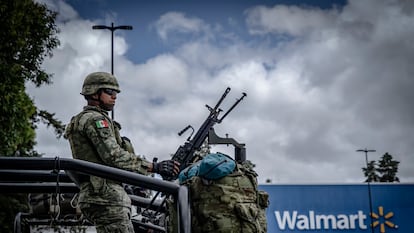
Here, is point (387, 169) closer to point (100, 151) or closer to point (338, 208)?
point (338, 208)

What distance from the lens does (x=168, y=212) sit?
101 inches

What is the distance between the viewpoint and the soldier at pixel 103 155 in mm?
2961

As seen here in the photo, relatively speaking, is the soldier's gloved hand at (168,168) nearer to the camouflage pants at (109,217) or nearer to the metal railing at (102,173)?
the camouflage pants at (109,217)

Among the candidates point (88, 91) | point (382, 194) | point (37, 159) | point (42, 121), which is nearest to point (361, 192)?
point (382, 194)

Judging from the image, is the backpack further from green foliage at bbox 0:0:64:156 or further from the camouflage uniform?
green foliage at bbox 0:0:64:156

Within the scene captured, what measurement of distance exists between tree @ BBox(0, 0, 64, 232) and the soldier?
963cm

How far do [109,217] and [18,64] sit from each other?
35.8ft

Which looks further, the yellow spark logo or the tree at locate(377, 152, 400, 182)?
the tree at locate(377, 152, 400, 182)

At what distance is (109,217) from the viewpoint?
3.00 metres

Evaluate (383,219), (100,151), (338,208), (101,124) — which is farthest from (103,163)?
(383,219)

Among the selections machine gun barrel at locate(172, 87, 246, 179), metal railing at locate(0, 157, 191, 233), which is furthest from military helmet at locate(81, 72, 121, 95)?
machine gun barrel at locate(172, 87, 246, 179)

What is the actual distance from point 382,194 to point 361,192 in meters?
0.60

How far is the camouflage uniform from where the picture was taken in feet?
9.77

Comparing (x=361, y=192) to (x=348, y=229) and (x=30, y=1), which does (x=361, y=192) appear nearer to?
(x=348, y=229)
